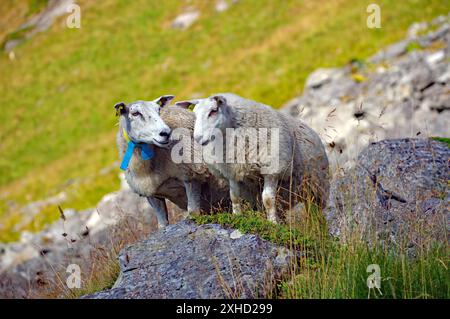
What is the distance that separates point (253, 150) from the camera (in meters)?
8.43

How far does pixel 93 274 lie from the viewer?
9.12 meters

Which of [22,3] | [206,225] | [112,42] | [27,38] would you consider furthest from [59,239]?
[22,3]

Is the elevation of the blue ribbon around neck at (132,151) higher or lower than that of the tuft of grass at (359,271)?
higher

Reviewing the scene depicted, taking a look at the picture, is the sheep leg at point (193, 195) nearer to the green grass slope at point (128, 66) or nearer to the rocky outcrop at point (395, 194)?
the rocky outcrop at point (395, 194)

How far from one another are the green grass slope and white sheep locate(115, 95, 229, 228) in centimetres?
1982

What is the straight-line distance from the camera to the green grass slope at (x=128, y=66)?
104ft

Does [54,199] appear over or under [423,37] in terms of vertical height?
under

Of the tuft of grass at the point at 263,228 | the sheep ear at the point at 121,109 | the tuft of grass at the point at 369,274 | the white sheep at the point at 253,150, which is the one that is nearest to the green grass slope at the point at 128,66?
the sheep ear at the point at 121,109

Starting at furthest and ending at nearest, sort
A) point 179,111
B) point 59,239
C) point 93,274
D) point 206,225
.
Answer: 1. point 59,239
2. point 179,111
3. point 93,274
4. point 206,225

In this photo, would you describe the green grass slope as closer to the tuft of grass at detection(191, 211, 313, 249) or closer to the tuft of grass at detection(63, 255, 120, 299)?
the tuft of grass at detection(63, 255, 120, 299)

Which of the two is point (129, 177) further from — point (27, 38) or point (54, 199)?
point (27, 38)

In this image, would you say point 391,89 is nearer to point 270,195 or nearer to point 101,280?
point 270,195

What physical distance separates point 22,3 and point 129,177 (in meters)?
59.7

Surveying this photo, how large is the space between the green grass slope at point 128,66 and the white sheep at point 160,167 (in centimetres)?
1982
